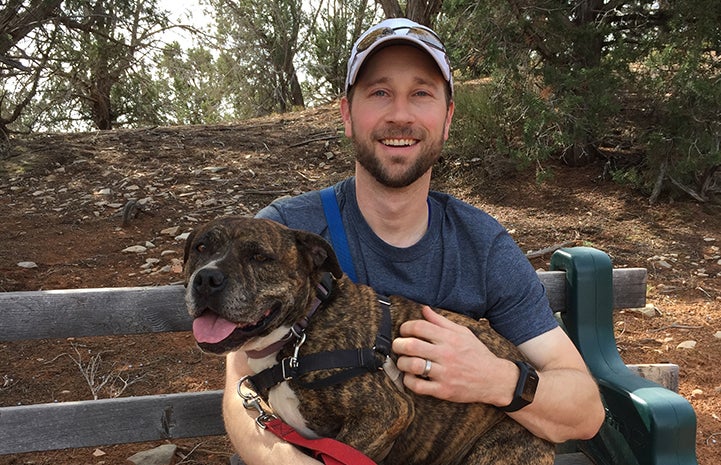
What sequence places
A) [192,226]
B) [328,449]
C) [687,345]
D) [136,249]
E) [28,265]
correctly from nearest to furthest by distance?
[328,449] < [687,345] < [28,265] < [136,249] < [192,226]

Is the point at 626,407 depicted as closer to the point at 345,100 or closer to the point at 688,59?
the point at 345,100

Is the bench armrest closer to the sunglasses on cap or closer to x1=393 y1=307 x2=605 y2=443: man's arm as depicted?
x1=393 y1=307 x2=605 y2=443: man's arm

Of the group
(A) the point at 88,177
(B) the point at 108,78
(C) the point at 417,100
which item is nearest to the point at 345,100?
(C) the point at 417,100

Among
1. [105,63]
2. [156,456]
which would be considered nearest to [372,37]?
[156,456]

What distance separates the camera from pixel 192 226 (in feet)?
23.1

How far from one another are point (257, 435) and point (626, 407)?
159 cm

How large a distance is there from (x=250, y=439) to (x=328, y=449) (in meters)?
0.37

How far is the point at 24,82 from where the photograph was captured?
393 inches

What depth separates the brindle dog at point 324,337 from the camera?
7.32ft

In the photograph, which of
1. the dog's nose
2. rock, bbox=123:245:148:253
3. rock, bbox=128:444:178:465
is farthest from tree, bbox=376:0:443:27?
the dog's nose

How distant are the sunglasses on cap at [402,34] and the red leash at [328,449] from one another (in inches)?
64.5

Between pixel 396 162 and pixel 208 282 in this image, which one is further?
pixel 396 162

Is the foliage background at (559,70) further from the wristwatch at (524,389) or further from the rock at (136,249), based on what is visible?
the wristwatch at (524,389)

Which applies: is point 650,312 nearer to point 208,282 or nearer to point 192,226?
point 208,282
